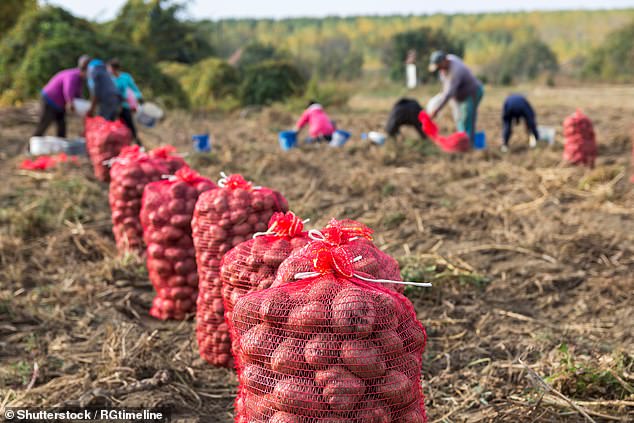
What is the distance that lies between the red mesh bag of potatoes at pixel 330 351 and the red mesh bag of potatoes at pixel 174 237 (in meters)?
1.85

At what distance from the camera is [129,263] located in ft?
16.3

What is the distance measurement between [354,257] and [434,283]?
2.06 metres

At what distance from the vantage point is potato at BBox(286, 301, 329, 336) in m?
2.03

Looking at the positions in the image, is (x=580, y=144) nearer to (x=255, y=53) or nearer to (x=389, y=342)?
(x=389, y=342)

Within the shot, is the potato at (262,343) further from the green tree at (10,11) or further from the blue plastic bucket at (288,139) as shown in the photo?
the green tree at (10,11)

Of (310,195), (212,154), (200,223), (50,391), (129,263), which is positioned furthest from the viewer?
(212,154)

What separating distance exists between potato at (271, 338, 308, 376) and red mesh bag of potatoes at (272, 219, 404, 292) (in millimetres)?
320

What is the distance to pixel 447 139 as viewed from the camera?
31.1ft

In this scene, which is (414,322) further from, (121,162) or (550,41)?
(550,41)

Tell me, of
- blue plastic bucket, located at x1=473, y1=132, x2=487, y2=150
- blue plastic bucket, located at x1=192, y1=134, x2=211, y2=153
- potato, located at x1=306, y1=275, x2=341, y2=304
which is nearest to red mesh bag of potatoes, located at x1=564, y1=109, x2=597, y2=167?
blue plastic bucket, located at x1=473, y1=132, x2=487, y2=150

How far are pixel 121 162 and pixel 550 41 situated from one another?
6651cm

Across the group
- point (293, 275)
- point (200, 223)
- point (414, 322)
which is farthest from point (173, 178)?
point (414, 322)

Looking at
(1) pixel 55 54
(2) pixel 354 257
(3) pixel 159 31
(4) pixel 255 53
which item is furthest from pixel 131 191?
(4) pixel 255 53

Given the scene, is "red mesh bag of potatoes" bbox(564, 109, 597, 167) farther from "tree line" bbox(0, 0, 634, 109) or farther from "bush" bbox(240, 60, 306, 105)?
"bush" bbox(240, 60, 306, 105)
